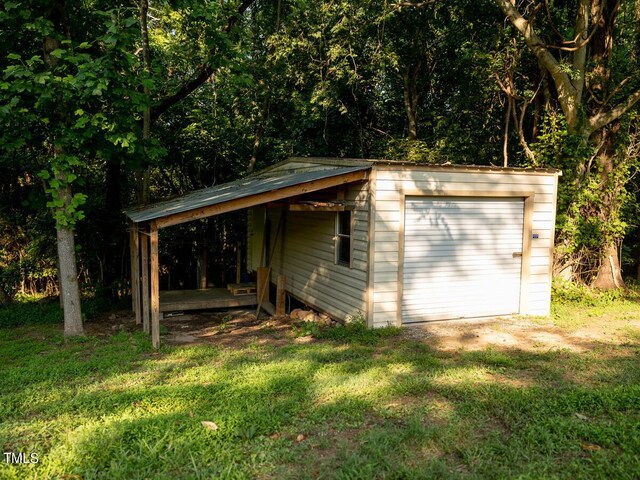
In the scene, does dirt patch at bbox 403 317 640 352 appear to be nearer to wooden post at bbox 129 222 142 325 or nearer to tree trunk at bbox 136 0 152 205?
wooden post at bbox 129 222 142 325

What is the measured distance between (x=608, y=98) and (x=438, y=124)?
197 inches

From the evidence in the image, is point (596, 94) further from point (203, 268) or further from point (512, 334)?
point (203, 268)

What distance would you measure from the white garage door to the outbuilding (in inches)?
0.7

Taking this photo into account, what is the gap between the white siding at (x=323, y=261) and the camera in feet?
24.7

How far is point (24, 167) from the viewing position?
32.5 ft

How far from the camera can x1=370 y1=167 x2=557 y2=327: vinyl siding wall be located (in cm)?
727

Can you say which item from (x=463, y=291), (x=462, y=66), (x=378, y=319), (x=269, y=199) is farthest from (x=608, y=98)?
(x=269, y=199)

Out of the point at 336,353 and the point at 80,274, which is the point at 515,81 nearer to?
the point at 336,353

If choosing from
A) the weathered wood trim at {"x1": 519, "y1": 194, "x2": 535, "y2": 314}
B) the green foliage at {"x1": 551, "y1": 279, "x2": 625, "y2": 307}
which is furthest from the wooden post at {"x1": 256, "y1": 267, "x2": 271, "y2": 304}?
the green foliage at {"x1": 551, "y1": 279, "x2": 625, "y2": 307}

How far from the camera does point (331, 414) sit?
4238 millimetres

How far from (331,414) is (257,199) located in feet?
12.2

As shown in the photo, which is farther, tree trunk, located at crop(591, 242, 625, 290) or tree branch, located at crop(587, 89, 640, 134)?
tree trunk, located at crop(591, 242, 625, 290)

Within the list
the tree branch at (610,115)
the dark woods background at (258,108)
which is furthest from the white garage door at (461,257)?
the tree branch at (610,115)

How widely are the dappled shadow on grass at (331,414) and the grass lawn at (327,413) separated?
0.6 inches
